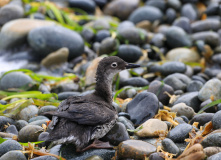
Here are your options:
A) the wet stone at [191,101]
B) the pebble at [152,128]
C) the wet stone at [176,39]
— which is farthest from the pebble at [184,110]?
the wet stone at [176,39]

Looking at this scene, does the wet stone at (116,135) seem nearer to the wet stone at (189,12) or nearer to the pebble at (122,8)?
the wet stone at (189,12)

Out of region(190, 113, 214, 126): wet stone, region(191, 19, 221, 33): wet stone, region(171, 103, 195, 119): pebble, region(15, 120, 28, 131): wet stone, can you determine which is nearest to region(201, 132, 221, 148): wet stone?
region(190, 113, 214, 126): wet stone

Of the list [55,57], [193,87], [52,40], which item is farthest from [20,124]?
[52,40]

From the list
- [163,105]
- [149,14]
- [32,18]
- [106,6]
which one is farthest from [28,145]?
[106,6]

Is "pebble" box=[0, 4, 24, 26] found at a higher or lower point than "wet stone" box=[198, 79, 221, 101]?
higher

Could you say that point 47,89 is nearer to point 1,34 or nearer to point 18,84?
point 18,84

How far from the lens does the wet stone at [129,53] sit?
28.0ft

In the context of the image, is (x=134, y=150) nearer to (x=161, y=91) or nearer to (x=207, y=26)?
(x=161, y=91)

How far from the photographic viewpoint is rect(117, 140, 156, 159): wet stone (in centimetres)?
400

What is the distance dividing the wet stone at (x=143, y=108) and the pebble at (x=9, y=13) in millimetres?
5653

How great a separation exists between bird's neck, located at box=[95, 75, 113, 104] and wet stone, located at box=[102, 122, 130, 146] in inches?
24.9

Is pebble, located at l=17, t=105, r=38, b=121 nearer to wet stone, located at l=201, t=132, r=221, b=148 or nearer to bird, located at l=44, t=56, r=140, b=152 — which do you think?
bird, located at l=44, t=56, r=140, b=152

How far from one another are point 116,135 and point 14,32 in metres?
5.37

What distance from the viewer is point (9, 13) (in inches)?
376
